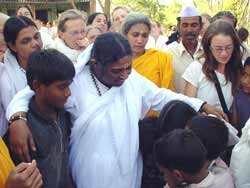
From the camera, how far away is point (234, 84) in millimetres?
2961

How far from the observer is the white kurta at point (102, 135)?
2307mm

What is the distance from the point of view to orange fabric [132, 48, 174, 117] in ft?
11.2

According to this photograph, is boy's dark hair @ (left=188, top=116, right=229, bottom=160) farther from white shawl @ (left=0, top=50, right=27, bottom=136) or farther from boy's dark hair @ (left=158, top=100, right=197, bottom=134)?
white shawl @ (left=0, top=50, right=27, bottom=136)

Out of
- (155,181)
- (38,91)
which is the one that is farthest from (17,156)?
(155,181)

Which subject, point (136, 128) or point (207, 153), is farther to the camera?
point (136, 128)

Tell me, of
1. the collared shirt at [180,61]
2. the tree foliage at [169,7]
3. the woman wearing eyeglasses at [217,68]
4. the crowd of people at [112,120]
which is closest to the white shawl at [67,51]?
the collared shirt at [180,61]

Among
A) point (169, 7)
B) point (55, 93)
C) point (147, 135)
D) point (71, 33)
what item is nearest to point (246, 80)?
point (147, 135)

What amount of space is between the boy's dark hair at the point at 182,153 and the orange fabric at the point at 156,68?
148cm

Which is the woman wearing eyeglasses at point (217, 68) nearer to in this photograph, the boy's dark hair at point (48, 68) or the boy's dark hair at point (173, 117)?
the boy's dark hair at point (173, 117)

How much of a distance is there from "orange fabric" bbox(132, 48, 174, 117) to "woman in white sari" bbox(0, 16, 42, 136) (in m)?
0.98

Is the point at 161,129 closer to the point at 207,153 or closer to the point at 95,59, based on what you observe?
the point at 207,153

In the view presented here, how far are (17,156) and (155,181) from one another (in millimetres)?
847

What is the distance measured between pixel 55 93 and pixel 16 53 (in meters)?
0.81

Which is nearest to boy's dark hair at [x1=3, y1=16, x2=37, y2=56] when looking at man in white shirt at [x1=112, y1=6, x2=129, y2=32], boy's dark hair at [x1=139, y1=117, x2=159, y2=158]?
boy's dark hair at [x1=139, y1=117, x2=159, y2=158]
